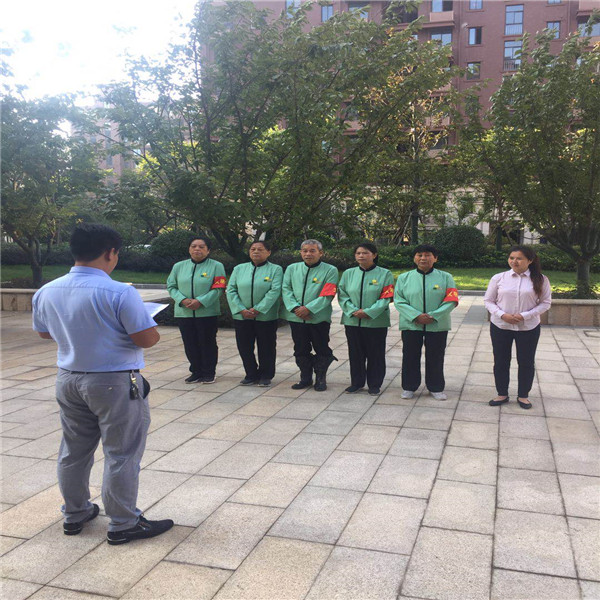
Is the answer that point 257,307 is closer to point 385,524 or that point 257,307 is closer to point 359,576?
point 385,524

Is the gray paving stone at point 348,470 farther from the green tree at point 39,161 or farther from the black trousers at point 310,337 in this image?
the green tree at point 39,161

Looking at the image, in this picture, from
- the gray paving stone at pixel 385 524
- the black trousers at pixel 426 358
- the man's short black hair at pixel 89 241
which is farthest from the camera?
the black trousers at pixel 426 358

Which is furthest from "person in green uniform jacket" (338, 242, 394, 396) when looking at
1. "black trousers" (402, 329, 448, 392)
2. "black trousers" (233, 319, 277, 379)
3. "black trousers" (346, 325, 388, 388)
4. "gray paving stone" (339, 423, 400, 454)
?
"gray paving stone" (339, 423, 400, 454)

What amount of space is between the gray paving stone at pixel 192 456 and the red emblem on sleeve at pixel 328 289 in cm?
214

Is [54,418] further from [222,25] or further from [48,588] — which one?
[222,25]

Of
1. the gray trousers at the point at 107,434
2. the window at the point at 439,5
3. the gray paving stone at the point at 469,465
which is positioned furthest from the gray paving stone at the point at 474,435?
the window at the point at 439,5

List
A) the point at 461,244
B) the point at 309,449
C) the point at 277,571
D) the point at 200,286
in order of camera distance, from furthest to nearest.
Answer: the point at 461,244
the point at 200,286
the point at 309,449
the point at 277,571

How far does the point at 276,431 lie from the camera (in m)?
5.05

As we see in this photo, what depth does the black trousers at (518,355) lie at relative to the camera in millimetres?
5598

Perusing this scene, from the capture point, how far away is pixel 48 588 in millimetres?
2736

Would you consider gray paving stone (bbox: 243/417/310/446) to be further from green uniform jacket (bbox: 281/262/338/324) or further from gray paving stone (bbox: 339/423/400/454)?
green uniform jacket (bbox: 281/262/338/324)

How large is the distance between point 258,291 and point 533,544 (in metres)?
4.12

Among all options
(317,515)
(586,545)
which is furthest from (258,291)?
(586,545)

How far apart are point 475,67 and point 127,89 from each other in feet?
18.8
